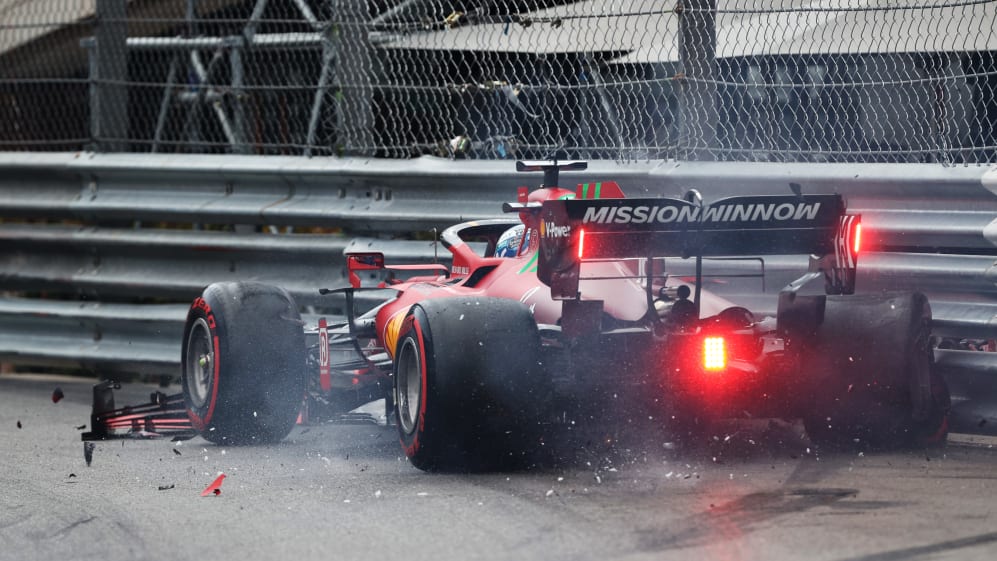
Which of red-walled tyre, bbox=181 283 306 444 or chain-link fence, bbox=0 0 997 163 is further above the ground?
chain-link fence, bbox=0 0 997 163

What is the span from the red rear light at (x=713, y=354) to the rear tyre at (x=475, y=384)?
611 millimetres

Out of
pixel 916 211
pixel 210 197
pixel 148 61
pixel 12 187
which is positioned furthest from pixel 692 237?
pixel 148 61

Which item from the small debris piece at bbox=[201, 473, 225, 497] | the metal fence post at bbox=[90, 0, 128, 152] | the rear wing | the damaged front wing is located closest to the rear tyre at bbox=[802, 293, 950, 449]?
the rear wing

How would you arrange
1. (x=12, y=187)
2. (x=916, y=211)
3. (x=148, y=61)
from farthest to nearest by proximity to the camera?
(x=148, y=61) → (x=12, y=187) → (x=916, y=211)

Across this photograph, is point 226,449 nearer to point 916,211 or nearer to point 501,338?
point 501,338

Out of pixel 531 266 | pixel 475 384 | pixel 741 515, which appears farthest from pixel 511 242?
pixel 741 515

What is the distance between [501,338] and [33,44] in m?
8.90

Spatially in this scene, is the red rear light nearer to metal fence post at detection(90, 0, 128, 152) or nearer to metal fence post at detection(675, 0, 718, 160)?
metal fence post at detection(675, 0, 718, 160)

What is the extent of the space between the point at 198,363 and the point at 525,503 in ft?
8.76

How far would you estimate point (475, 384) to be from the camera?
521cm

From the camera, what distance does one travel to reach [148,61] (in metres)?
12.6

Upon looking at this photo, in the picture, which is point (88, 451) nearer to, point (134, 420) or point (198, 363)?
Answer: point (134, 420)

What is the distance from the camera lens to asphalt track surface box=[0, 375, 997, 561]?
410cm

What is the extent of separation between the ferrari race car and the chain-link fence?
887 millimetres
